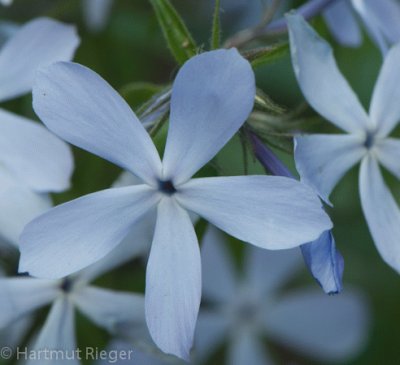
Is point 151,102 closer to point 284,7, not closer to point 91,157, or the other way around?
point 91,157

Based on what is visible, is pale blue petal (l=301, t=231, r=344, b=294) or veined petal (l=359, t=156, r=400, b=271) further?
veined petal (l=359, t=156, r=400, b=271)

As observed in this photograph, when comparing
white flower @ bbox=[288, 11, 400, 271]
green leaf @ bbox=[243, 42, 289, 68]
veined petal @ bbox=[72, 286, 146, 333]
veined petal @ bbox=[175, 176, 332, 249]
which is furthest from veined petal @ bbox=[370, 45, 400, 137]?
veined petal @ bbox=[72, 286, 146, 333]

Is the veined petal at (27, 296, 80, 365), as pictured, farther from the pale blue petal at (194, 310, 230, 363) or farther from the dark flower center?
the pale blue petal at (194, 310, 230, 363)

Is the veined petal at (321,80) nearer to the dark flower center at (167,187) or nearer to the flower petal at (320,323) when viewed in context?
the dark flower center at (167,187)

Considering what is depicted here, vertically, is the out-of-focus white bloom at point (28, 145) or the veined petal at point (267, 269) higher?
the out-of-focus white bloom at point (28, 145)

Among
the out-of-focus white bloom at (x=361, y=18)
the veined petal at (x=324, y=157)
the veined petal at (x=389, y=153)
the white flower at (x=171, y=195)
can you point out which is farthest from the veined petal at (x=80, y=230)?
the out-of-focus white bloom at (x=361, y=18)

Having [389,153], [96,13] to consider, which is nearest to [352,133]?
[389,153]

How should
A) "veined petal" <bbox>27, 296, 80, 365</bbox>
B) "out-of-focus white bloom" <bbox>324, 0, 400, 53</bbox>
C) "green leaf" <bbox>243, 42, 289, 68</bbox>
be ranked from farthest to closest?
"out-of-focus white bloom" <bbox>324, 0, 400, 53</bbox> → "veined petal" <bbox>27, 296, 80, 365</bbox> → "green leaf" <bbox>243, 42, 289, 68</bbox>

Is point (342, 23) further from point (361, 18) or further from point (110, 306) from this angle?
point (110, 306)
